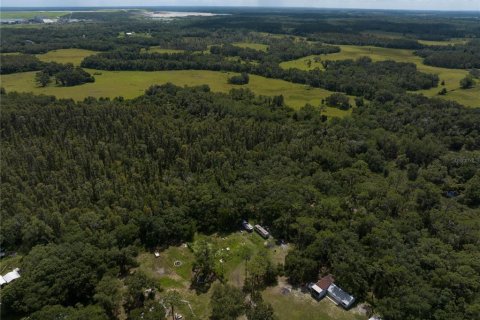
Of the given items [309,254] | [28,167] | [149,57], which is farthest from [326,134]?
[149,57]

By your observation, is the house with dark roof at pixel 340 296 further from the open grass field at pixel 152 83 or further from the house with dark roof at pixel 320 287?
the open grass field at pixel 152 83

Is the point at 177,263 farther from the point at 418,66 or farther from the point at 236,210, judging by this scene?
the point at 418,66

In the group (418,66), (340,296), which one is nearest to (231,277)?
(340,296)

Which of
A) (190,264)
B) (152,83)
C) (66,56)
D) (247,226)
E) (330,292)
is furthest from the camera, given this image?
(66,56)

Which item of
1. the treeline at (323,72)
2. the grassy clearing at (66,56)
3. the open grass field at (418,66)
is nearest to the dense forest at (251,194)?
the open grass field at (418,66)

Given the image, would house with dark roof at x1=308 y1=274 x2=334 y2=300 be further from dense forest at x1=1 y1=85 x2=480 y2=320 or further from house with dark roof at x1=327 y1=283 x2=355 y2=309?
dense forest at x1=1 y1=85 x2=480 y2=320

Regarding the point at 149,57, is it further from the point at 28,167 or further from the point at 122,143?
the point at 28,167
